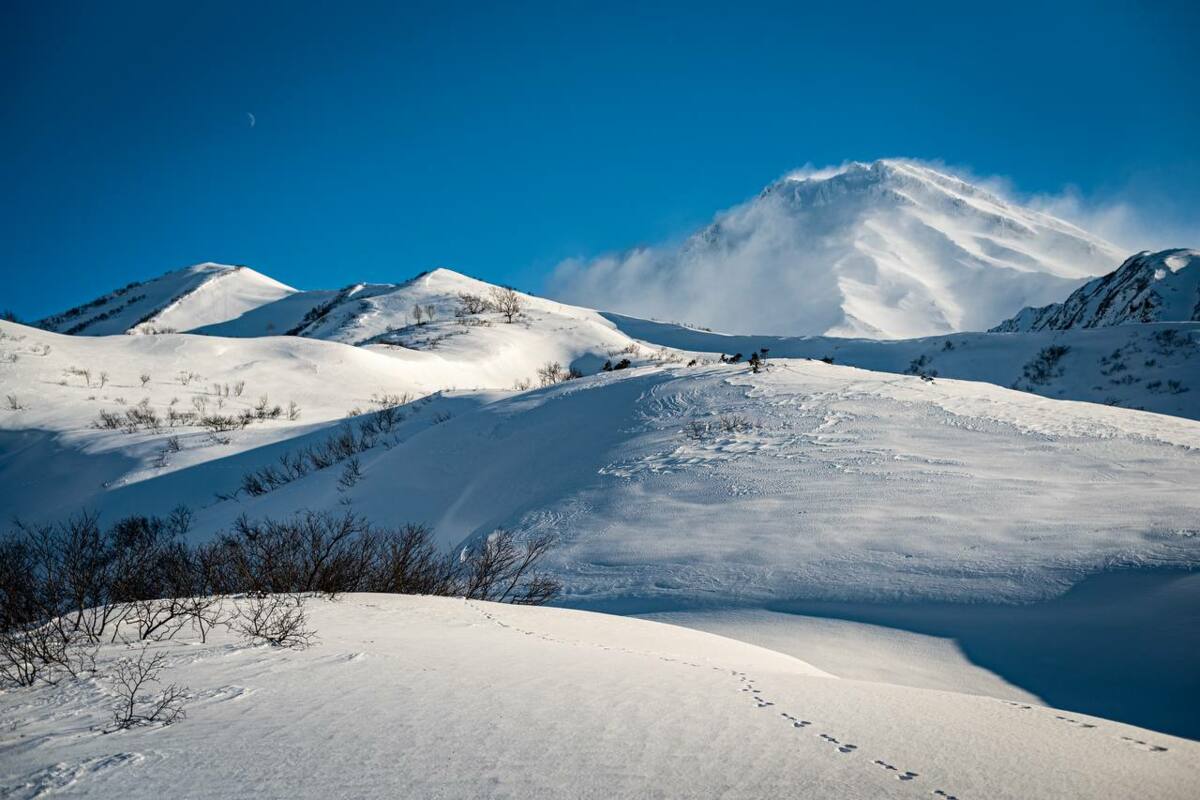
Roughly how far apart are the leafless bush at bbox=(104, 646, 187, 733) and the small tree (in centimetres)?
3381

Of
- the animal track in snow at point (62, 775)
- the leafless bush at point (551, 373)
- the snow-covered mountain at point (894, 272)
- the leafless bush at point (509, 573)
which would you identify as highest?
the snow-covered mountain at point (894, 272)

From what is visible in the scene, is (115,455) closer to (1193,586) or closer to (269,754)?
(269,754)

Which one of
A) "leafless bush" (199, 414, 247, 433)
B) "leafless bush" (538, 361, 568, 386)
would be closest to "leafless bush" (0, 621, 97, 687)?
"leafless bush" (199, 414, 247, 433)

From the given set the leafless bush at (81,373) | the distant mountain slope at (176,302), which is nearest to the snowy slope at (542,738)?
the leafless bush at (81,373)

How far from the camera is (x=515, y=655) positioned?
130 inches

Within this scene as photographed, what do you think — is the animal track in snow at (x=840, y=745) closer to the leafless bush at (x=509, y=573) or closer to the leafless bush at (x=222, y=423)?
the leafless bush at (x=509, y=573)

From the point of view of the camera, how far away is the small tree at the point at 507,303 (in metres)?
37.2

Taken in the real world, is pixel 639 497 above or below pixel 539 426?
below

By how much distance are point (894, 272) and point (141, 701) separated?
138382mm

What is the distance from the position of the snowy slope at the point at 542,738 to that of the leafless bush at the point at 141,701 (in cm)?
→ 5

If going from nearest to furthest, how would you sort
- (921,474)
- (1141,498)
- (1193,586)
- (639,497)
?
(1193,586), (1141,498), (921,474), (639,497)

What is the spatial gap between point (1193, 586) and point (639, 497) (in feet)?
17.7

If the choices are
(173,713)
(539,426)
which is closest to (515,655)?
(173,713)

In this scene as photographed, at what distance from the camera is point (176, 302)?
5525 cm
